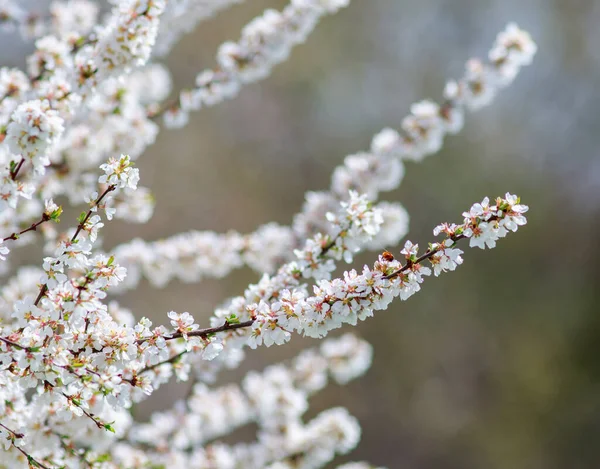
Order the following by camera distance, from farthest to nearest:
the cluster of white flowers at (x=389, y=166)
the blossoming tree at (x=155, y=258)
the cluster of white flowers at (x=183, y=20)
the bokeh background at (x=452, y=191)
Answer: the bokeh background at (x=452, y=191), the cluster of white flowers at (x=183, y=20), the cluster of white flowers at (x=389, y=166), the blossoming tree at (x=155, y=258)

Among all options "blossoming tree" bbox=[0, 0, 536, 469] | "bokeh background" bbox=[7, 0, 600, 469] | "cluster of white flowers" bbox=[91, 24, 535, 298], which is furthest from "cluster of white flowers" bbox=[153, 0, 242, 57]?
"bokeh background" bbox=[7, 0, 600, 469]

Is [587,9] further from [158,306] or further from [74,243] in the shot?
[74,243]

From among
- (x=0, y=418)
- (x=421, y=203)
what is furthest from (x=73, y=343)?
(x=421, y=203)

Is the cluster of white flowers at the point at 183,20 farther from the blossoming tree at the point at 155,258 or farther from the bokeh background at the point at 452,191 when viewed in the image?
the bokeh background at the point at 452,191

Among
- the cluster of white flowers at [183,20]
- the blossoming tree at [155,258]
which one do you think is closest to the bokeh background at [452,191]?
the blossoming tree at [155,258]

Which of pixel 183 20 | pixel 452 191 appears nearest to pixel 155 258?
pixel 183 20

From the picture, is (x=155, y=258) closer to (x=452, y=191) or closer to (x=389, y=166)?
(x=389, y=166)
